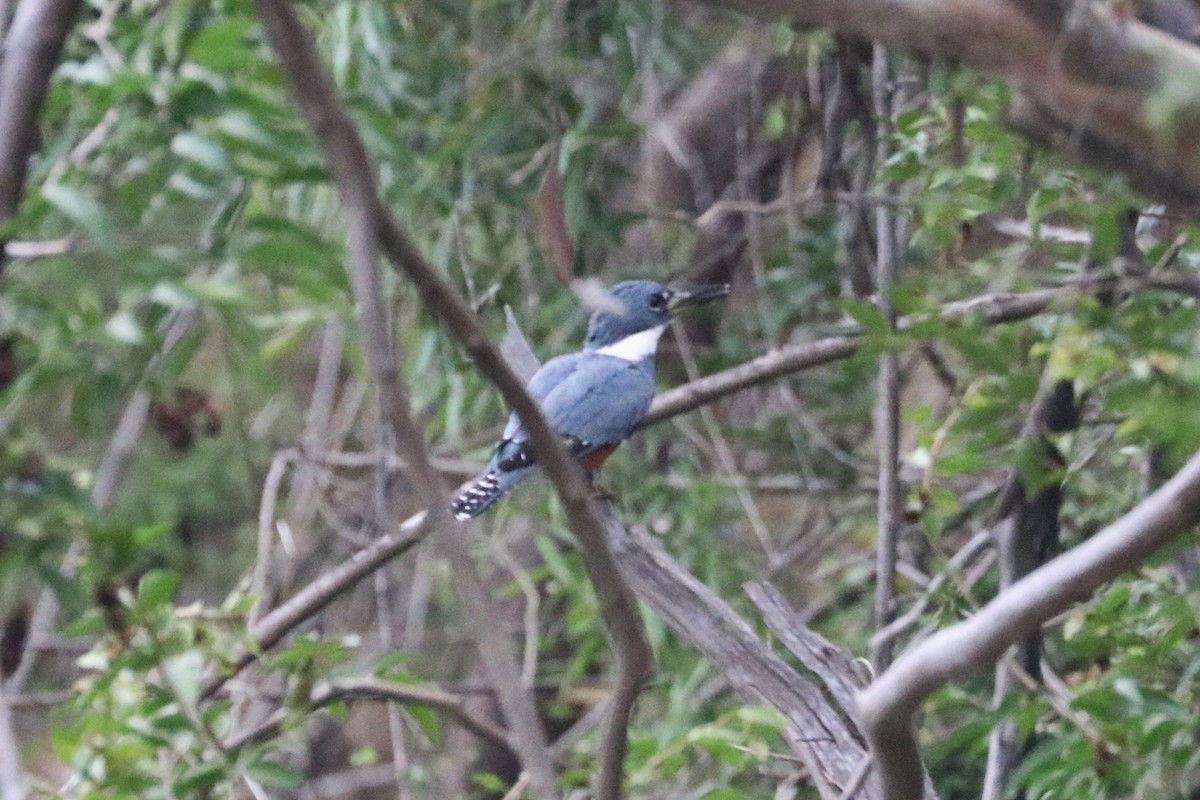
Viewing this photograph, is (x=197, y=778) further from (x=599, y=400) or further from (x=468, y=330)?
(x=599, y=400)

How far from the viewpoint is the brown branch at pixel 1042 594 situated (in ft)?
4.79

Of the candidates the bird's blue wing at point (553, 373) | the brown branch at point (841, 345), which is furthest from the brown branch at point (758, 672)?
the bird's blue wing at point (553, 373)

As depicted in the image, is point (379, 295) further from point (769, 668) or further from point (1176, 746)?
point (1176, 746)

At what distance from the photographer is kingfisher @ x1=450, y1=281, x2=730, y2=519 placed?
3.77 meters

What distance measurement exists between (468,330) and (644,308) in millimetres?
3212

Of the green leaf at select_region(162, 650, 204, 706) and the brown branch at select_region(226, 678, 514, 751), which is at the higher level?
the green leaf at select_region(162, 650, 204, 706)

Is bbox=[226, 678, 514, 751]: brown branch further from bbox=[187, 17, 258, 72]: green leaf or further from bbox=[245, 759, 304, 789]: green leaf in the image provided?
bbox=[187, 17, 258, 72]: green leaf

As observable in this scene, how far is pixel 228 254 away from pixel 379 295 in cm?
56

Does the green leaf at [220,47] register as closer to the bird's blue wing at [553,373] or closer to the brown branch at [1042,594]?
the brown branch at [1042,594]

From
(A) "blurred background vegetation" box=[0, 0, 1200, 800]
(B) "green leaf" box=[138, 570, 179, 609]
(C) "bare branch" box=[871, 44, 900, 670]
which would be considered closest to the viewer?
(A) "blurred background vegetation" box=[0, 0, 1200, 800]

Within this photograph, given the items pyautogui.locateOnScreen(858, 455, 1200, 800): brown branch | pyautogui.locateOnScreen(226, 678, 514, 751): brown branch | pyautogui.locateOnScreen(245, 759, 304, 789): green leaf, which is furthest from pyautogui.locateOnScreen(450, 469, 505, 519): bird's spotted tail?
pyautogui.locateOnScreen(858, 455, 1200, 800): brown branch

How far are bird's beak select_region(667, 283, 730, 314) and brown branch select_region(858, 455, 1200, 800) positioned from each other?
292 centimetres

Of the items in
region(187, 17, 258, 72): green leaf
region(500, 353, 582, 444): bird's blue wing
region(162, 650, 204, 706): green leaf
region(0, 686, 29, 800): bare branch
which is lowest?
region(500, 353, 582, 444): bird's blue wing

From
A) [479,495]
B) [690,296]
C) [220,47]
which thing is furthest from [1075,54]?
[690,296]
